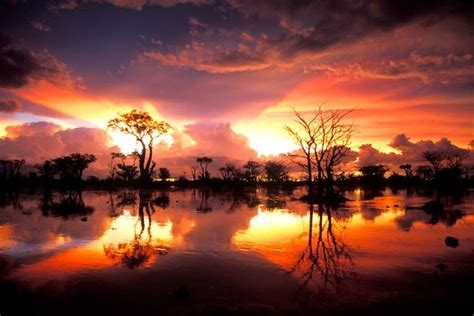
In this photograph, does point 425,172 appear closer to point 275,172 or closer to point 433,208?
point 275,172

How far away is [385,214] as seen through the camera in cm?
2236

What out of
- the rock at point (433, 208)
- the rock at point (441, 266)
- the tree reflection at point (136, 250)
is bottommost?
the tree reflection at point (136, 250)

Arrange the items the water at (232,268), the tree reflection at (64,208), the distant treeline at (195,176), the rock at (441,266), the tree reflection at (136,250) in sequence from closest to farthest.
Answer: the water at (232,268), the rock at (441,266), the tree reflection at (136,250), the tree reflection at (64,208), the distant treeline at (195,176)

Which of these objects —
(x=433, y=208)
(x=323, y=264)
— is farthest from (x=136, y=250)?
(x=433, y=208)

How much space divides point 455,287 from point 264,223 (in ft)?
35.5

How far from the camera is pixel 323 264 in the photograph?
995 centimetres

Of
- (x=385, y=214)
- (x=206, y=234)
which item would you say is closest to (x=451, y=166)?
(x=385, y=214)

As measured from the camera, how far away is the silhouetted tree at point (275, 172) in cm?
8681

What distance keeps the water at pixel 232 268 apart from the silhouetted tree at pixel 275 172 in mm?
69684

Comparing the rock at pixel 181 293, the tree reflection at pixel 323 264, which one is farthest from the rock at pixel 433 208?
the rock at pixel 181 293

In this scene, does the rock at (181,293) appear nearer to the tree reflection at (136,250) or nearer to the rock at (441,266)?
the tree reflection at (136,250)

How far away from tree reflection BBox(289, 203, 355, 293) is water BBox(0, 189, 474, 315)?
3 centimetres

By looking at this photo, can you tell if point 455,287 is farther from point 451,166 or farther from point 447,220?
point 451,166

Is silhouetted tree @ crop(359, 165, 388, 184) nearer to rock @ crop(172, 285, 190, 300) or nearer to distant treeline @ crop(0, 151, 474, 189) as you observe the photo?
distant treeline @ crop(0, 151, 474, 189)
